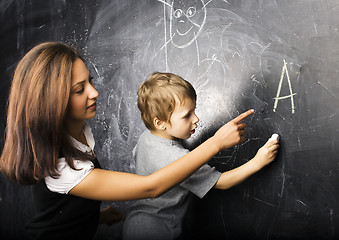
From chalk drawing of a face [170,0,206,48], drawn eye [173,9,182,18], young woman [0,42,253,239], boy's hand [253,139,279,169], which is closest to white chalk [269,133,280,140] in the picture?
boy's hand [253,139,279,169]

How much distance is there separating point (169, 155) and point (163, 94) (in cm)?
22

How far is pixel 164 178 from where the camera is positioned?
105 centimetres

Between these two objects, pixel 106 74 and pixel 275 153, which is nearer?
pixel 275 153

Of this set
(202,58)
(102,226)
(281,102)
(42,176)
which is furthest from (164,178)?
(102,226)

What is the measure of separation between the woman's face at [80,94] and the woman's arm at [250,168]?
0.52 m

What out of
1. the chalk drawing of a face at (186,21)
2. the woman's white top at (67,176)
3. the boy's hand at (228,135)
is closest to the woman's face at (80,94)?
the woman's white top at (67,176)

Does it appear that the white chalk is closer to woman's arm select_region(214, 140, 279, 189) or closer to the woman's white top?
woman's arm select_region(214, 140, 279, 189)

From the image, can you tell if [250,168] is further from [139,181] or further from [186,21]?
[186,21]

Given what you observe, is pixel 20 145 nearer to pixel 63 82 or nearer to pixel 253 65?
pixel 63 82

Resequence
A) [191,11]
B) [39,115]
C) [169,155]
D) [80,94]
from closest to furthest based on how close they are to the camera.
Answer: [39,115] → [80,94] → [169,155] → [191,11]

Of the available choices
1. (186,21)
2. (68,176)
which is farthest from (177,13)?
(68,176)

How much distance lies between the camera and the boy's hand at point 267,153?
1213mm

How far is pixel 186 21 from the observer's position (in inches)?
58.3

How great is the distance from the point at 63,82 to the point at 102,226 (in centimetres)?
94
